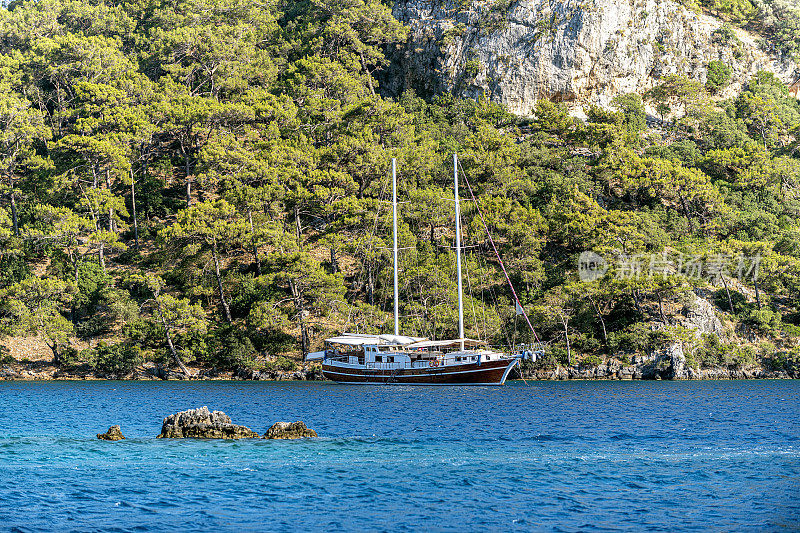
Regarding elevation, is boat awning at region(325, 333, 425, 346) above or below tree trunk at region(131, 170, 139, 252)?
below

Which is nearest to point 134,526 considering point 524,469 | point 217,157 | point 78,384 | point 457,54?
point 524,469

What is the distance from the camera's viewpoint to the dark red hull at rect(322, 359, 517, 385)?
57844mm

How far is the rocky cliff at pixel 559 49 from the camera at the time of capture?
101250mm

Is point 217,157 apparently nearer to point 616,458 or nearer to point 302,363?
point 302,363

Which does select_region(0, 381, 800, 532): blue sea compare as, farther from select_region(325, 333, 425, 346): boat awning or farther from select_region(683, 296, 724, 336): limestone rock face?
select_region(683, 296, 724, 336): limestone rock face

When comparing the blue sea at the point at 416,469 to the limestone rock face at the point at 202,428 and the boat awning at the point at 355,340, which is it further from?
the boat awning at the point at 355,340

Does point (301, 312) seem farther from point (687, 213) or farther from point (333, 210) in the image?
point (687, 213)

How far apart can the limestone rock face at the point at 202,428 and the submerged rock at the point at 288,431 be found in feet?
2.47

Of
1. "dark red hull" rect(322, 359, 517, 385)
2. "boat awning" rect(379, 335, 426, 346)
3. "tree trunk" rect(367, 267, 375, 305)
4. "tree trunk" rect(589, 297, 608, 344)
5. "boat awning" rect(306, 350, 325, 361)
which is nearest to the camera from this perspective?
"dark red hull" rect(322, 359, 517, 385)

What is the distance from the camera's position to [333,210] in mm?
73188

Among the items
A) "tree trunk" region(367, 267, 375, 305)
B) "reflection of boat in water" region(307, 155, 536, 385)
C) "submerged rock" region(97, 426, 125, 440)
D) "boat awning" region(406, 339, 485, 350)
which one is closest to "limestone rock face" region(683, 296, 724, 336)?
"reflection of boat in water" region(307, 155, 536, 385)

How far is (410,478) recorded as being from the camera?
23453 millimetres

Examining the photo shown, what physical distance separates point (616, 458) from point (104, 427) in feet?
74.4

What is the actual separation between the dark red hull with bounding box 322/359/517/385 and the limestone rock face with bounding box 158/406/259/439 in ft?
97.7
